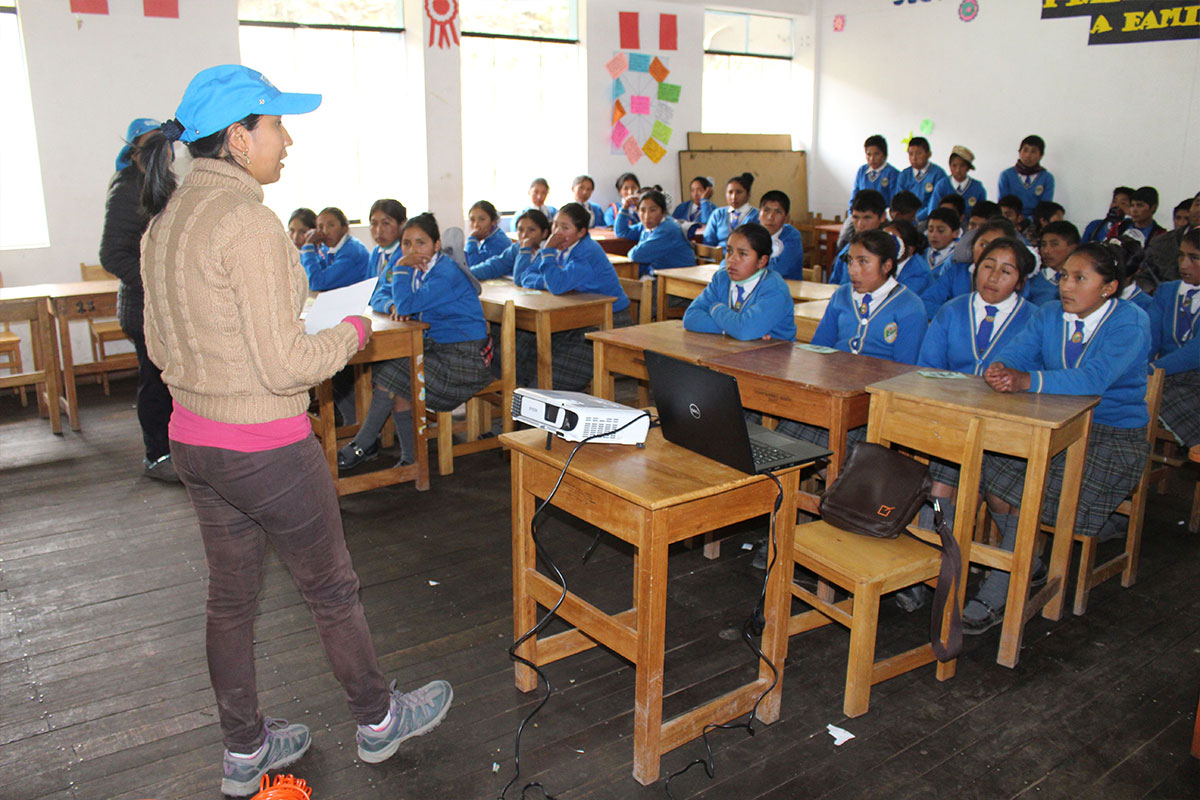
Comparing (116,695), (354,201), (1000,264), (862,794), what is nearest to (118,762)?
(116,695)

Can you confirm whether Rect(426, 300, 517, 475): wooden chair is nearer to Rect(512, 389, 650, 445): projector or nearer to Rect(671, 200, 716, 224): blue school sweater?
Rect(512, 389, 650, 445): projector

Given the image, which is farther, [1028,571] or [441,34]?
[441,34]

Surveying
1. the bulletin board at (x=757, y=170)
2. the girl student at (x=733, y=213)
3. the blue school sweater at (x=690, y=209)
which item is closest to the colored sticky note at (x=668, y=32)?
the bulletin board at (x=757, y=170)

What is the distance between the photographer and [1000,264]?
2.98 meters

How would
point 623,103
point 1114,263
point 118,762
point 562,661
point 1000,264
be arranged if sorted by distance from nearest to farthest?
point 118,762, point 562,661, point 1114,263, point 1000,264, point 623,103

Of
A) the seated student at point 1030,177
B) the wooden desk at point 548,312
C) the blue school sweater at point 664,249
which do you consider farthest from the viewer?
the seated student at point 1030,177

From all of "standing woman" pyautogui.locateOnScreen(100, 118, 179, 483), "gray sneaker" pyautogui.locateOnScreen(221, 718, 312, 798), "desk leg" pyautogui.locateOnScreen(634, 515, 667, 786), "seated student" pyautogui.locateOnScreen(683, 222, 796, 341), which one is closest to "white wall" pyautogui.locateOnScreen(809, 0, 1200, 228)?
"seated student" pyautogui.locateOnScreen(683, 222, 796, 341)

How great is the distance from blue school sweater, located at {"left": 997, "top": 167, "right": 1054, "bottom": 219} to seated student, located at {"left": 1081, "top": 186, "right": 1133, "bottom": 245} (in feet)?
2.28

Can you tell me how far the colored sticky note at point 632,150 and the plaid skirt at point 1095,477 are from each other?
20.6ft

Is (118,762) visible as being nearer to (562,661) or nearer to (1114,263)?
(562,661)

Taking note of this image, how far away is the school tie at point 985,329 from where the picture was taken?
3031mm

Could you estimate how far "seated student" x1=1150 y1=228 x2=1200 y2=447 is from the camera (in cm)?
347

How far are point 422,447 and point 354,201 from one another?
12.9ft

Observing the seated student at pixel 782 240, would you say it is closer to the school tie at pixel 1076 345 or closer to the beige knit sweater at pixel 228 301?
the school tie at pixel 1076 345
